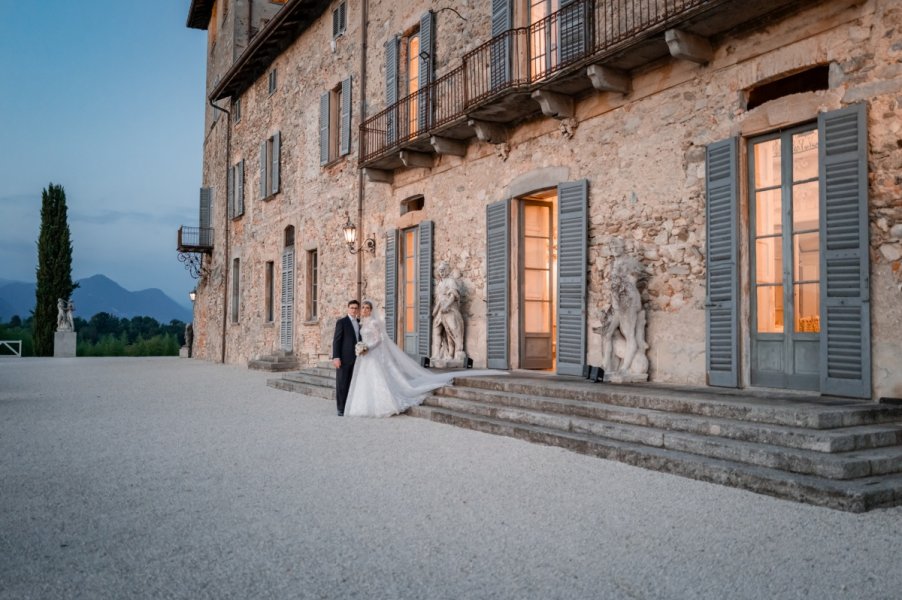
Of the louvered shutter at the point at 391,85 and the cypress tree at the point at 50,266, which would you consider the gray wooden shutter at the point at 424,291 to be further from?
the cypress tree at the point at 50,266

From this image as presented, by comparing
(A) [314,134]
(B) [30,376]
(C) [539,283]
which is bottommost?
(B) [30,376]

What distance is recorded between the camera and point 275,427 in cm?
777

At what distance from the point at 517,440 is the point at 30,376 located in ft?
44.7

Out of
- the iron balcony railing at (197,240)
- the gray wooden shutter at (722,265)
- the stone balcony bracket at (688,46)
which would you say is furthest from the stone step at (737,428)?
the iron balcony railing at (197,240)

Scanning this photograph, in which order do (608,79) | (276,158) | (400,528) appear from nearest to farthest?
1. (400,528)
2. (608,79)
3. (276,158)

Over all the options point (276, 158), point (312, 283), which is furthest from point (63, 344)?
point (312, 283)

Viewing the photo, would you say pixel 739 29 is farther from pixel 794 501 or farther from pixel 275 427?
pixel 275 427

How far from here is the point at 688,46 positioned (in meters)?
7.10

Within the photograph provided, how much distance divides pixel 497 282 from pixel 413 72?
4672mm

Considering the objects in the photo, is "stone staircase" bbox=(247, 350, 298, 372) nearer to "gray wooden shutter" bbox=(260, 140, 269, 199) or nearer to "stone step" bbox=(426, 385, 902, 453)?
"gray wooden shutter" bbox=(260, 140, 269, 199)

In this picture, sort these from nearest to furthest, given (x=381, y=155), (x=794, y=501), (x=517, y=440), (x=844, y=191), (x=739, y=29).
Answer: (x=794, y=501) < (x=844, y=191) < (x=517, y=440) < (x=739, y=29) < (x=381, y=155)

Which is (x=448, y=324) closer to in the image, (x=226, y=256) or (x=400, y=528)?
(x=400, y=528)

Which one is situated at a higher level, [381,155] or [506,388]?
[381,155]

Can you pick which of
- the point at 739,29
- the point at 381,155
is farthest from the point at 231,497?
the point at 381,155
